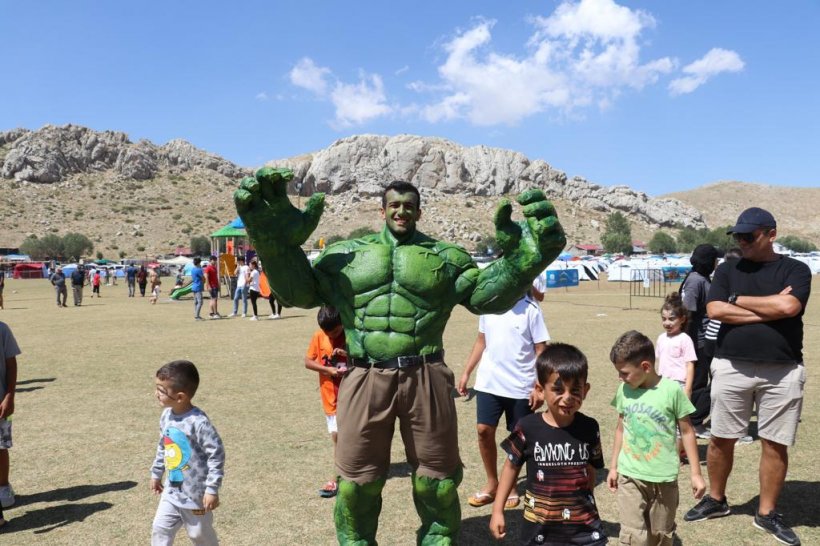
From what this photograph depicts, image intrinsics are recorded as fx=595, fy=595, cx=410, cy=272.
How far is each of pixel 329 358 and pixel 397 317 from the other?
5.63 feet

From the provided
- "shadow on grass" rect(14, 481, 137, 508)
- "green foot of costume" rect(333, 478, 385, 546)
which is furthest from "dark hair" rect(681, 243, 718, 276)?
"shadow on grass" rect(14, 481, 137, 508)

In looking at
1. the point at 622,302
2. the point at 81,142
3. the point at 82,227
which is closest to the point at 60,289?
the point at 622,302

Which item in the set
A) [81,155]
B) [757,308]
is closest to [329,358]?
[757,308]

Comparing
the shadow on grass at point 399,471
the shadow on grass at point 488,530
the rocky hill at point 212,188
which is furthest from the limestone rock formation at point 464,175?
the shadow on grass at point 488,530

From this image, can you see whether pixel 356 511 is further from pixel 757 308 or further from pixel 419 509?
pixel 757 308

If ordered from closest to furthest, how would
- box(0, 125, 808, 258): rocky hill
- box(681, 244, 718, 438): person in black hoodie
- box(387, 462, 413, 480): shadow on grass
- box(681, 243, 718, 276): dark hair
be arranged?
box(387, 462, 413, 480): shadow on grass → box(681, 244, 718, 438): person in black hoodie → box(681, 243, 718, 276): dark hair → box(0, 125, 808, 258): rocky hill

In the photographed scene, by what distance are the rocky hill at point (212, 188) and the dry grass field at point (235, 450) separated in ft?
236

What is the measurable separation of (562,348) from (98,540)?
3.42m

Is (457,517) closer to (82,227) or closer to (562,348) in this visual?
(562,348)

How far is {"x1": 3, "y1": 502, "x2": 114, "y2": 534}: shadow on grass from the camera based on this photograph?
14.0ft

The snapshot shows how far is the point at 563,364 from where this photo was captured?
9.38 feet

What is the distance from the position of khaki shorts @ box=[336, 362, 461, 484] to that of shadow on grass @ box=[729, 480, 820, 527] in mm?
2688

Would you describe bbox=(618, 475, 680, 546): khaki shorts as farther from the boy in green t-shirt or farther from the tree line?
the tree line

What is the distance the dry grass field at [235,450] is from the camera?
4.22m
